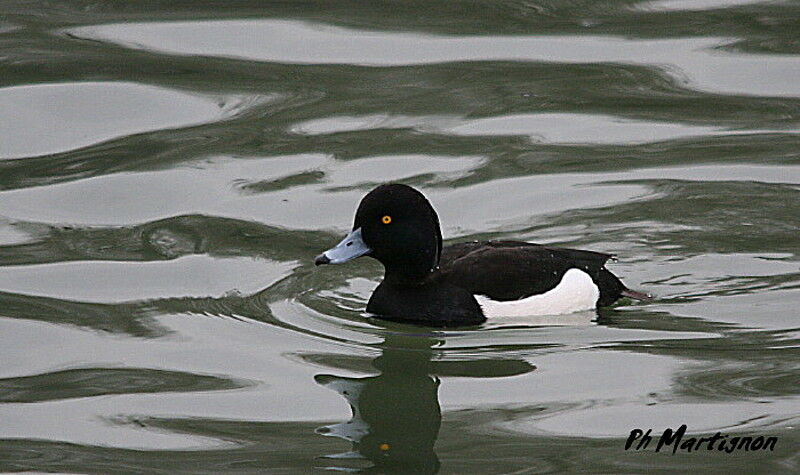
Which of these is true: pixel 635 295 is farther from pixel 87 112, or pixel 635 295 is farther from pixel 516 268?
pixel 87 112

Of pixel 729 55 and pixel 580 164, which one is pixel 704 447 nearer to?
pixel 580 164

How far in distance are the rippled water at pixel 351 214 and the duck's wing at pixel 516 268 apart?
190 mm

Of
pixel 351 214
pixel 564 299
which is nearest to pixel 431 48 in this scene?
pixel 351 214

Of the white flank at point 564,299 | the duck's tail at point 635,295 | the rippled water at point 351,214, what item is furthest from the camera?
the duck's tail at point 635,295

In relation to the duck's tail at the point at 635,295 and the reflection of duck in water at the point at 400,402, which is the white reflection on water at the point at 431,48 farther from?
the reflection of duck in water at the point at 400,402

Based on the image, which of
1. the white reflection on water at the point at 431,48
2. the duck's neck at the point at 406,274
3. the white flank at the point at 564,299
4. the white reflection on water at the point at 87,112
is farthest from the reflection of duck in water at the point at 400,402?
the white reflection on water at the point at 431,48

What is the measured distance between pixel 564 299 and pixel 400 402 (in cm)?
159

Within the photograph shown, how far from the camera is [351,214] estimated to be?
1019cm

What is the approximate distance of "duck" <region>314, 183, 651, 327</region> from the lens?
28.1 feet

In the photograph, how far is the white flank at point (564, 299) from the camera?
8.70 metres

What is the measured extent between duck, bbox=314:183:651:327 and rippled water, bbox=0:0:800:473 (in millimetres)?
127

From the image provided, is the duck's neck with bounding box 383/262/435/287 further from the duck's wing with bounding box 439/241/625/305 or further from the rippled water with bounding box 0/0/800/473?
the rippled water with bounding box 0/0/800/473

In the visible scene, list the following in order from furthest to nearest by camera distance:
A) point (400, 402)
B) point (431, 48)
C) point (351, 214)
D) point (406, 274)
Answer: point (431, 48) < point (351, 214) < point (406, 274) < point (400, 402)

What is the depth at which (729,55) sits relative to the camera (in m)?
12.8
